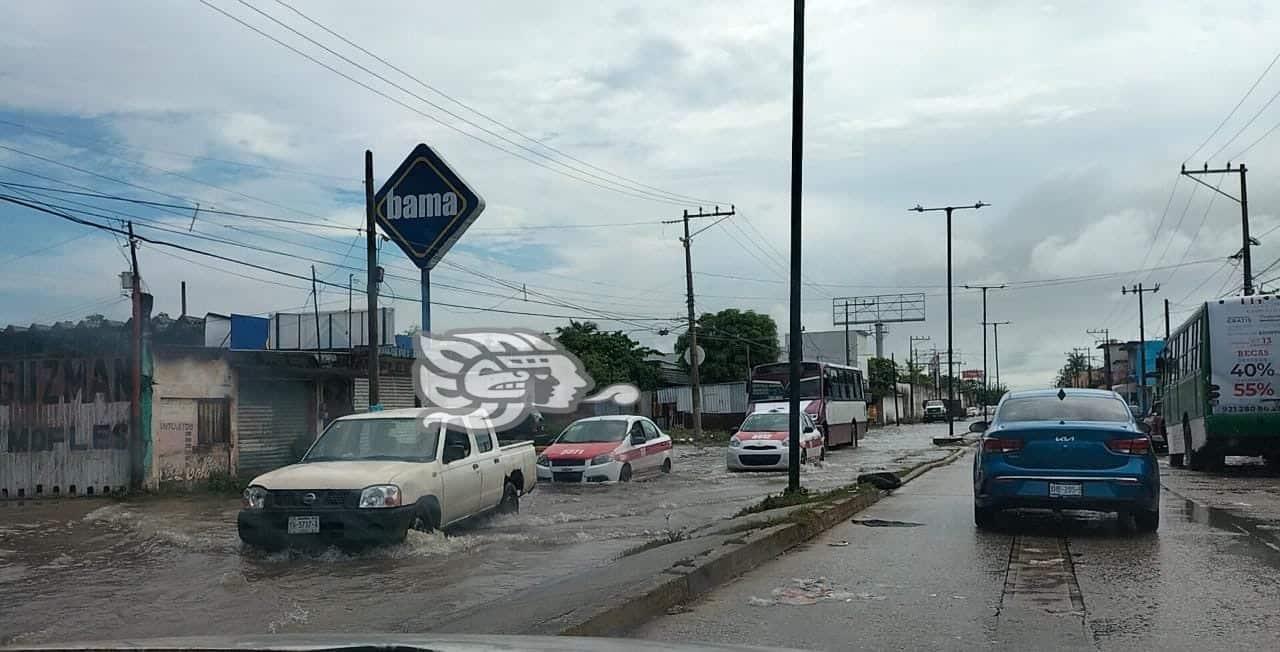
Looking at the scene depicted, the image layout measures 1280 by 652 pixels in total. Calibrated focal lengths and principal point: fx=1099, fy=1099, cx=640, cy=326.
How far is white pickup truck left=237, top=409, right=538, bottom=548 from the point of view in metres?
10.4

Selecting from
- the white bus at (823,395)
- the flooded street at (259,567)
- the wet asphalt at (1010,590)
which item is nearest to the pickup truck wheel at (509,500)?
the flooded street at (259,567)

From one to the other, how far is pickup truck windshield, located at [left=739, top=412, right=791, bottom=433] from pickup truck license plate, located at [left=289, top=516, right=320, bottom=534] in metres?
15.3

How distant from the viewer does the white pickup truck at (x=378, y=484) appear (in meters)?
10.4

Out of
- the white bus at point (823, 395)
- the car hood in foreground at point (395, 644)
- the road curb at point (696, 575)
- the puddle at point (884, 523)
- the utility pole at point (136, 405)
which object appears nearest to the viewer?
the car hood in foreground at point (395, 644)

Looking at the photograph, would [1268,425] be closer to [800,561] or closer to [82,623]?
[800,561]

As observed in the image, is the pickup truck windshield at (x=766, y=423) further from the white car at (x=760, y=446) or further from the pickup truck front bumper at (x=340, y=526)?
the pickup truck front bumper at (x=340, y=526)

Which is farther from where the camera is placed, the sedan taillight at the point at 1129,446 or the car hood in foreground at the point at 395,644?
the sedan taillight at the point at 1129,446

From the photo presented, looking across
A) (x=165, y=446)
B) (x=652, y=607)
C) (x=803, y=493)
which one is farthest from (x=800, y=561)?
(x=165, y=446)

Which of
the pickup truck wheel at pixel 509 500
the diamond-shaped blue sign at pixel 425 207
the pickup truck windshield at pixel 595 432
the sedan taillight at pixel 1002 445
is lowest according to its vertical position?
the pickup truck wheel at pixel 509 500

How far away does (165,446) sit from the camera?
19781 mm

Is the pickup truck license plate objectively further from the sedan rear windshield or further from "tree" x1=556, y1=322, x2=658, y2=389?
"tree" x1=556, y1=322, x2=658, y2=389

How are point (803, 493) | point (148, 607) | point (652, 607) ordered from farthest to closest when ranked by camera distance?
1. point (803, 493)
2. point (148, 607)
3. point (652, 607)

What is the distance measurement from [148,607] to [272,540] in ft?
6.46

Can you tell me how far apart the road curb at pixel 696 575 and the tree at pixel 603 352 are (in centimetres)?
3509
